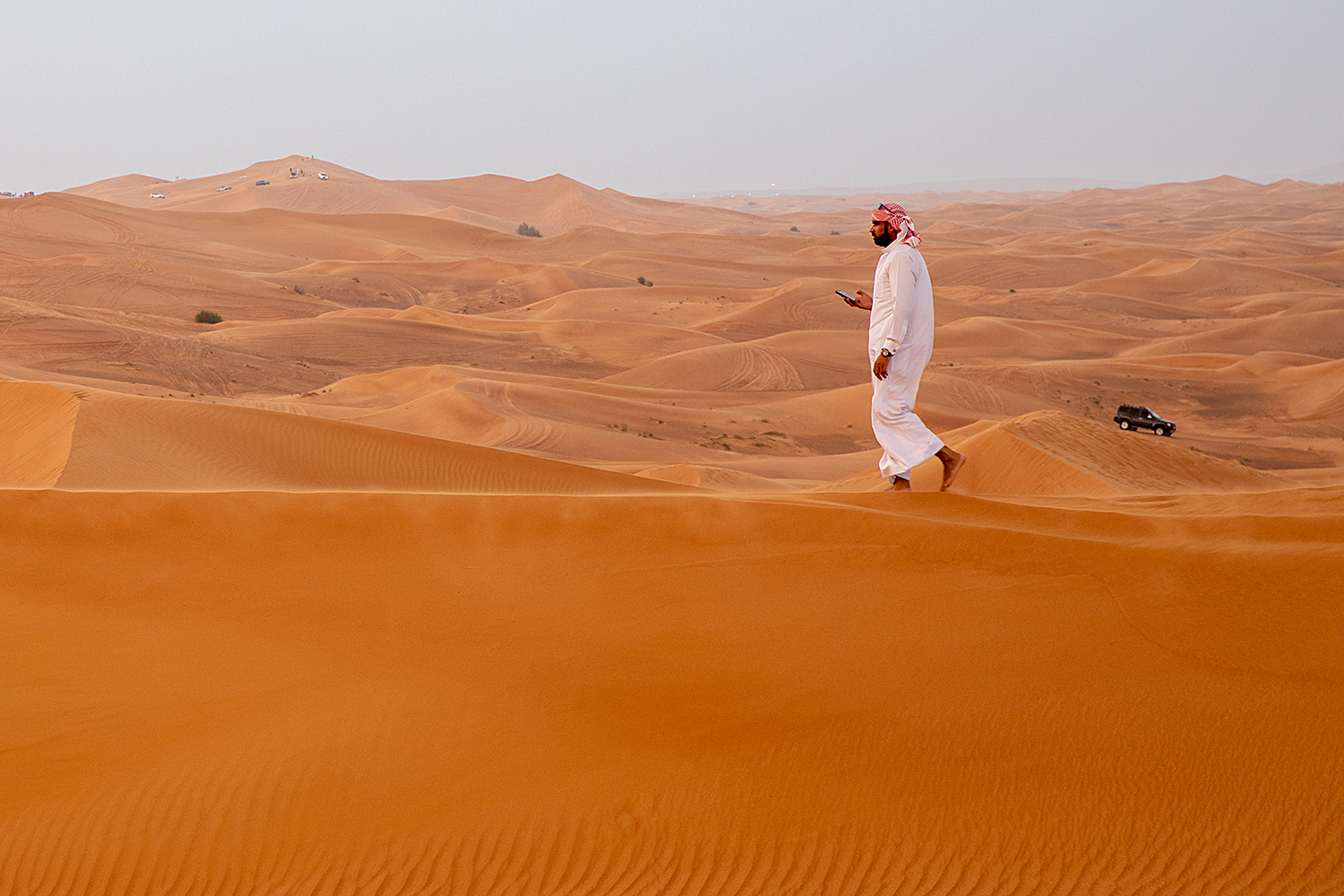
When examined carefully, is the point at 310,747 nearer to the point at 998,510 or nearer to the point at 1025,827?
the point at 1025,827

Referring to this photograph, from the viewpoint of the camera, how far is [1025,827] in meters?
3.49

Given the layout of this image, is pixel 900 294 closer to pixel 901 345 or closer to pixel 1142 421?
pixel 901 345

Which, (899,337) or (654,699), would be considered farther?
(899,337)

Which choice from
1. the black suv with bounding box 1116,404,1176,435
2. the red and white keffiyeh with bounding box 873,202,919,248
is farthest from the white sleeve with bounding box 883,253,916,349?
the black suv with bounding box 1116,404,1176,435

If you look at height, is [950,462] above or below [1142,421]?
above

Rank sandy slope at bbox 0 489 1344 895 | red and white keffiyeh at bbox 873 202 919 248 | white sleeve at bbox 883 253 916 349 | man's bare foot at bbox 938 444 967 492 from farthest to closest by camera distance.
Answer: man's bare foot at bbox 938 444 967 492, red and white keffiyeh at bbox 873 202 919 248, white sleeve at bbox 883 253 916 349, sandy slope at bbox 0 489 1344 895

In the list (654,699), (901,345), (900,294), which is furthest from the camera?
(901,345)

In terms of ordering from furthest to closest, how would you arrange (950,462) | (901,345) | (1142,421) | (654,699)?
(1142,421)
(950,462)
(901,345)
(654,699)

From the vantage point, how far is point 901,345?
5.88 metres

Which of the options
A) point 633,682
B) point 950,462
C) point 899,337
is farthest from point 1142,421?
point 633,682

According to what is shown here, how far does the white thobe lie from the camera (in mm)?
5707

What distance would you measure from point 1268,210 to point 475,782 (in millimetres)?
97650

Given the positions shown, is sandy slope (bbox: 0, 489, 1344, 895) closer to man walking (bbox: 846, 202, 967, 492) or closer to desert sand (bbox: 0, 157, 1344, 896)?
desert sand (bbox: 0, 157, 1344, 896)

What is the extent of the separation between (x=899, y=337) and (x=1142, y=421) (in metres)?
15.0
